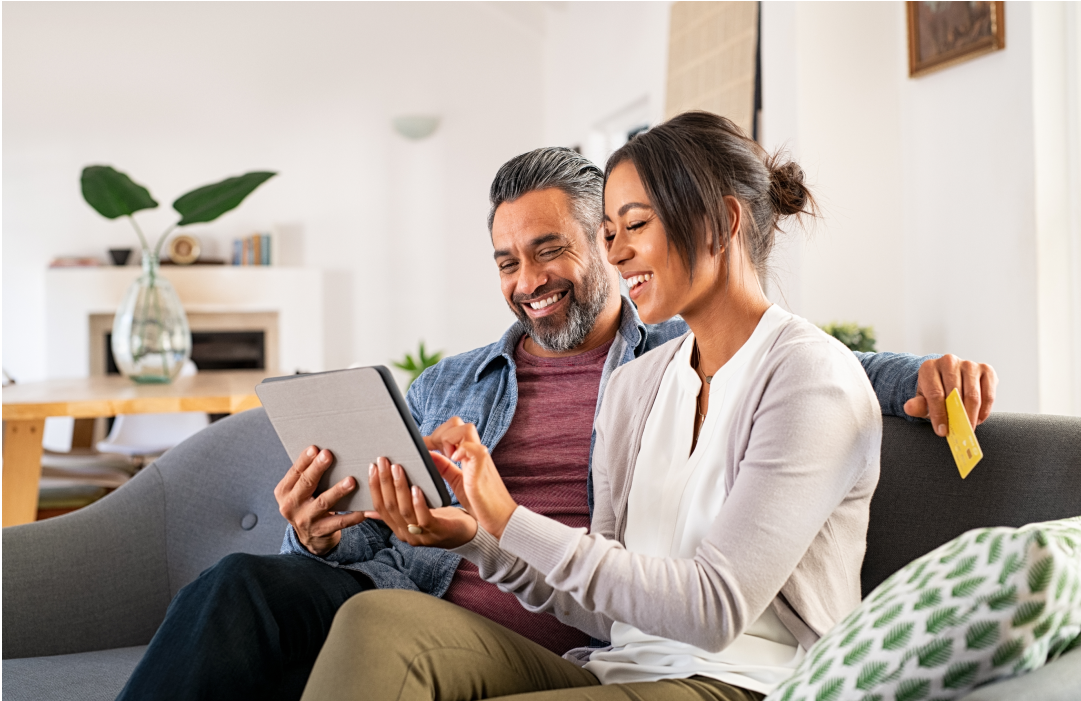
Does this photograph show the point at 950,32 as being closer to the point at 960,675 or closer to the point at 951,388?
the point at 951,388

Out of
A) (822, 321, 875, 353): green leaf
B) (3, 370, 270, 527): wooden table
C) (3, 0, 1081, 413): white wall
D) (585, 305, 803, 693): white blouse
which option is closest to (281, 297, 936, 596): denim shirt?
(585, 305, 803, 693): white blouse

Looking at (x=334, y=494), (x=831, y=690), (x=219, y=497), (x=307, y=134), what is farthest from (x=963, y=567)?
(x=307, y=134)

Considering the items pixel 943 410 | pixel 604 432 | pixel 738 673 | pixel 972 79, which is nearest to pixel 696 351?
pixel 604 432

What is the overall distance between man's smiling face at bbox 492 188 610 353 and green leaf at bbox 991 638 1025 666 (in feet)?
3.24

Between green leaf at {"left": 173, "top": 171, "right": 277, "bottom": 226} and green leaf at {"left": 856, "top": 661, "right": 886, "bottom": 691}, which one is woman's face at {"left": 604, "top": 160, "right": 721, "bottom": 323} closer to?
green leaf at {"left": 856, "top": 661, "right": 886, "bottom": 691}

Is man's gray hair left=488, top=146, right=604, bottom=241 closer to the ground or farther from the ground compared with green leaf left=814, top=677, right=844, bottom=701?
farther from the ground

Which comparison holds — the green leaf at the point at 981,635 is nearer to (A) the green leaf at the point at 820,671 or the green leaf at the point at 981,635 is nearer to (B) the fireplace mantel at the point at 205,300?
(A) the green leaf at the point at 820,671

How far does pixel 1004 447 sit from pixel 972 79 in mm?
2141

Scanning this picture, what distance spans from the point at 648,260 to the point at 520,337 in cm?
A: 61

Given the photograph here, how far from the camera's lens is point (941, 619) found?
69 cm

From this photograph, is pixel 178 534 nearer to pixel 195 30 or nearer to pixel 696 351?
pixel 696 351

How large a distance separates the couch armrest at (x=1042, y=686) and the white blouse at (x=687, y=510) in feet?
1.17

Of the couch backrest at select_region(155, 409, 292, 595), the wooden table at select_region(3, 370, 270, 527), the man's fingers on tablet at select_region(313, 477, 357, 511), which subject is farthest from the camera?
the wooden table at select_region(3, 370, 270, 527)

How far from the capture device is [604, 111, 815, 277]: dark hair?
1086 mm
